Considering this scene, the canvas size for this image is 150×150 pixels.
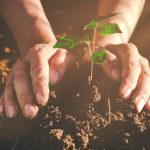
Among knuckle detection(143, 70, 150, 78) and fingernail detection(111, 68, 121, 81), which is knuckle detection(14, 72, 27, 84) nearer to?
fingernail detection(111, 68, 121, 81)

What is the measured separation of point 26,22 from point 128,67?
1.09 meters

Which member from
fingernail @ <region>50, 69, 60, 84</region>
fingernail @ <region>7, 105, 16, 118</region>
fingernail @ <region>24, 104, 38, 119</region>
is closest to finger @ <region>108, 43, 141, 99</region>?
fingernail @ <region>50, 69, 60, 84</region>

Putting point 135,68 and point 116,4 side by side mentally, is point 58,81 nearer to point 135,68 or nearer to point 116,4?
point 135,68

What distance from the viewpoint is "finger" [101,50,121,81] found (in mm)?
2020

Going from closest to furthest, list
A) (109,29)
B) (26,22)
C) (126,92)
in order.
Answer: (109,29)
(126,92)
(26,22)

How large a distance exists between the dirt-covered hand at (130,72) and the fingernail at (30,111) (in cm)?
51

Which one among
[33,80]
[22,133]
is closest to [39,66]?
[33,80]

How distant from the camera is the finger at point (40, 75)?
186 centimetres

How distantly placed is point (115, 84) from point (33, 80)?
1.67 ft

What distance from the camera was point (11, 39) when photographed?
3.49 meters

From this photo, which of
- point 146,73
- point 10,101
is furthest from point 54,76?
point 146,73

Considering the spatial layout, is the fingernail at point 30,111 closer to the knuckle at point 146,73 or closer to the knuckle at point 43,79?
the knuckle at point 43,79

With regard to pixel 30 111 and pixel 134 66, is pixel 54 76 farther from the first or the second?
pixel 134 66

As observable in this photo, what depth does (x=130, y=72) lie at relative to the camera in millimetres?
1964
